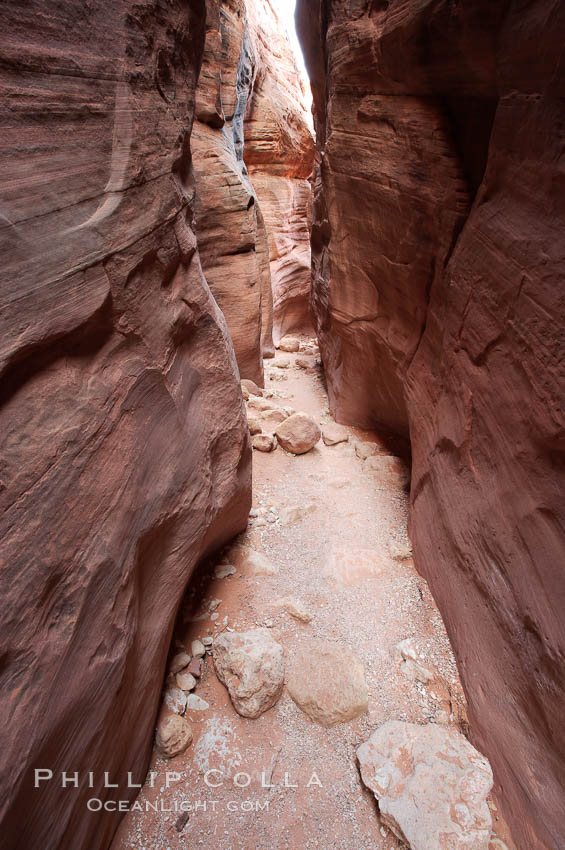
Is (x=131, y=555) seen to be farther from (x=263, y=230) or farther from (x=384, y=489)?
(x=263, y=230)

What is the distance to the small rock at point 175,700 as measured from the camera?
85.0 inches

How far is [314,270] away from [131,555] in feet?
18.9

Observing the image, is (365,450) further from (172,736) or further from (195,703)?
(172,736)

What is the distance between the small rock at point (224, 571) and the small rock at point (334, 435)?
2.26 metres

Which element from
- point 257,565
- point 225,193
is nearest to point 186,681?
point 257,565

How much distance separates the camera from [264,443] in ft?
14.7

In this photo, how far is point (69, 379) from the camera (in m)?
1.53

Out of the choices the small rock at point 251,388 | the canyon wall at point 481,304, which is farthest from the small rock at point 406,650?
the small rock at point 251,388

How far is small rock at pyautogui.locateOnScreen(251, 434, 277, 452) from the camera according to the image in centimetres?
448

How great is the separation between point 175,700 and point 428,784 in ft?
4.25

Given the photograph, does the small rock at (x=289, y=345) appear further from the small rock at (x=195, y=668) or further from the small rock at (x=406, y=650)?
the small rock at (x=195, y=668)

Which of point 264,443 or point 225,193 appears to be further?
point 225,193

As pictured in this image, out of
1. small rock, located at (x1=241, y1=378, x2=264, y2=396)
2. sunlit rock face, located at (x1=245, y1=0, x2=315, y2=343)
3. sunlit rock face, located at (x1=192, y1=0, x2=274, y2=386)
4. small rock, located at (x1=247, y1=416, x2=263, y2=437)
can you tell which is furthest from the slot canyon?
sunlit rock face, located at (x1=245, y1=0, x2=315, y2=343)

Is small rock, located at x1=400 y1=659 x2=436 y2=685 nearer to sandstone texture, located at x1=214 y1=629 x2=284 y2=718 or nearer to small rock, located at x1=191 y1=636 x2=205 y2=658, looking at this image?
sandstone texture, located at x1=214 y1=629 x2=284 y2=718
